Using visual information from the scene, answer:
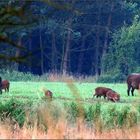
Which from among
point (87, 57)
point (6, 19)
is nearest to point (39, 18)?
point (6, 19)

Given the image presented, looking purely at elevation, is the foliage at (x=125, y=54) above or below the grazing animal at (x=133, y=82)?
above

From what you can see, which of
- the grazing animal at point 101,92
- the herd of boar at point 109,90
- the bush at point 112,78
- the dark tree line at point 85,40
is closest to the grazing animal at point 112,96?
the herd of boar at point 109,90

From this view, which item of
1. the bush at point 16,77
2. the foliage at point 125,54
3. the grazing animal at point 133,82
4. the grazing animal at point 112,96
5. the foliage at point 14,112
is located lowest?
the foliage at point 14,112

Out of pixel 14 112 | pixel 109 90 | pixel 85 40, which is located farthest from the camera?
pixel 85 40

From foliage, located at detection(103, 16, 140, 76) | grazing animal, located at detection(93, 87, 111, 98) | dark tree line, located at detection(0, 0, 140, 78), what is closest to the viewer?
grazing animal, located at detection(93, 87, 111, 98)

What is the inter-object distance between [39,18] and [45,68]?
1959 inches

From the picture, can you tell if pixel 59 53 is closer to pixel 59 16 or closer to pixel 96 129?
pixel 59 16

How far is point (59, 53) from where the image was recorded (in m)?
55.4

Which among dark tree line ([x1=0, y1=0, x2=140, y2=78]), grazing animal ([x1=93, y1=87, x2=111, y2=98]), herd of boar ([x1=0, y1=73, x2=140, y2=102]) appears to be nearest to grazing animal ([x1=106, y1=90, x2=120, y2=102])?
herd of boar ([x1=0, y1=73, x2=140, y2=102])

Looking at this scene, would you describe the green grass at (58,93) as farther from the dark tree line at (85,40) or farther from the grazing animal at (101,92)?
the dark tree line at (85,40)

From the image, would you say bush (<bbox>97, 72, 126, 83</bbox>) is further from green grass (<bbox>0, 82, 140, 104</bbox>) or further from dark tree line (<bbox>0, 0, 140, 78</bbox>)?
green grass (<bbox>0, 82, 140, 104</bbox>)

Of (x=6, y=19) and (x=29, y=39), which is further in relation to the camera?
(x=29, y=39)

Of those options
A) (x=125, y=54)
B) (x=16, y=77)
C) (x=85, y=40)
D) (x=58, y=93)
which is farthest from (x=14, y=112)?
(x=85, y=40)

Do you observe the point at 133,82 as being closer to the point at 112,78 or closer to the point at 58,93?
the point at 58,93
